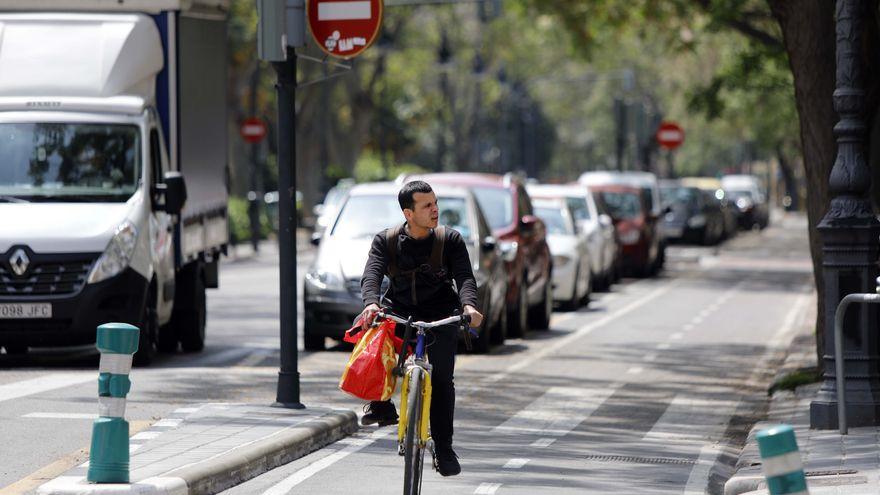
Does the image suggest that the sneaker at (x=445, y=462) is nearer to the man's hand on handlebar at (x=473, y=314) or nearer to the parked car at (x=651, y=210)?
the man's hand on handlebar at (x=473, y=314)

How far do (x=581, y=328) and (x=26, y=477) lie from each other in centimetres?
1418

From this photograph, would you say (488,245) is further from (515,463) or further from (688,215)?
(688,215)

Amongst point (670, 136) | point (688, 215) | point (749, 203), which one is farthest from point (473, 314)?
point (749, 203)

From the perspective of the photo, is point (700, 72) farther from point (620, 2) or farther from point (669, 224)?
point (620, 2)

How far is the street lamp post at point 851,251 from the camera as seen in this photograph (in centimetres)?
1230

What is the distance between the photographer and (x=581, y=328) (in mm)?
23531

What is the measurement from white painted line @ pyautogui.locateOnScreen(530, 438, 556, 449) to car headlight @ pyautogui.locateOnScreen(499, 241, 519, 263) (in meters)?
7.94

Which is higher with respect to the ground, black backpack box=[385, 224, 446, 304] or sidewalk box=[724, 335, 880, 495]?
black backpack box=[385, 224, 446, 304]

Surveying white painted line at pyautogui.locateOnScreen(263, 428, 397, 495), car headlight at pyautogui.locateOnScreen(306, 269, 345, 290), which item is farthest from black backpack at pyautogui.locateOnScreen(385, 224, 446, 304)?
car headlight at pyautogui.locateOnScreen(306, 269, 345, 290)

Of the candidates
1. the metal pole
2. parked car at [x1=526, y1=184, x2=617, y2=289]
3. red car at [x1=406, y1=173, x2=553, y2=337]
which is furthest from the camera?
parked car at [x1=526, y1=184, x2=617, y2=289]

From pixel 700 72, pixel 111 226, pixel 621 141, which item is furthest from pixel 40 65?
pixel 700 72

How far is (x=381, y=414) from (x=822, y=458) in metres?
2.91

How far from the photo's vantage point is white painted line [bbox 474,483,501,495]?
9906mm

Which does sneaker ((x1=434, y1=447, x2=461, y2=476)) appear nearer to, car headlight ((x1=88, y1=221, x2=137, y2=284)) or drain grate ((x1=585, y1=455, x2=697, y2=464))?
drain grate ((x1=585, y1=455, x2=697, y2=464))
